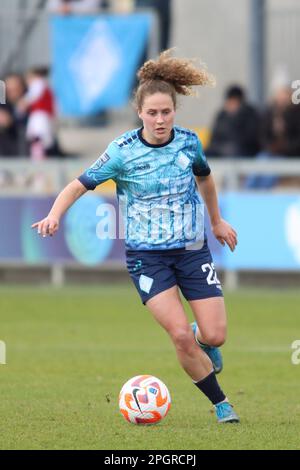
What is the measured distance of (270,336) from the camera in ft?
45.2

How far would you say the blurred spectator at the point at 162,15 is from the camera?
21.7 m

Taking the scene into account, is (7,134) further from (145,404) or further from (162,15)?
(145,404)

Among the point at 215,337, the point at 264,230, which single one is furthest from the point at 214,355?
the point at 264,230

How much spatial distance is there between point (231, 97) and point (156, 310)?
34.3ft

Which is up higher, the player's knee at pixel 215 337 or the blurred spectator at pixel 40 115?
the blurred spectator at pixel 40 115

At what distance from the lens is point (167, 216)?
886cm

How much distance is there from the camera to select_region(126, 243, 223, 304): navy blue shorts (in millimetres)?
8789

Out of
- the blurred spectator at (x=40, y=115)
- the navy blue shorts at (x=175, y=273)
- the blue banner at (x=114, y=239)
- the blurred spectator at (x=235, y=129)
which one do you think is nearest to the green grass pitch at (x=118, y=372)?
the blue banner at (x=114, y=239)

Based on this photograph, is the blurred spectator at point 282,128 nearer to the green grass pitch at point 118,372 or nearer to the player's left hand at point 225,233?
the green grass pitch at point 118,372

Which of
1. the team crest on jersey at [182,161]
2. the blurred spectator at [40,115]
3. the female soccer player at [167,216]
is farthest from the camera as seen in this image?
the blurred spectator at [40,115]

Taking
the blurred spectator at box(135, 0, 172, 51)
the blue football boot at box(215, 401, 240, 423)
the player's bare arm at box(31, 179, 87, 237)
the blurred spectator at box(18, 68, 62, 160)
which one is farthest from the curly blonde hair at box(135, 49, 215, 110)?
the blurred spectator at box(135, 0, 172, 51)

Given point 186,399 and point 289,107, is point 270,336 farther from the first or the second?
point 289,107

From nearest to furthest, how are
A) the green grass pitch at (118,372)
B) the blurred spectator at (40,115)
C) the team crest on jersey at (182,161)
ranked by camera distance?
the green grass pitch at (118,372) < the team crest on jersey at (182,161) < the blurred spectator at (40,115)

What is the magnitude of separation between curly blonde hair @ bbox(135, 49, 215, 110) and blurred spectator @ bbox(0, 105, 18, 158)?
11403mm
